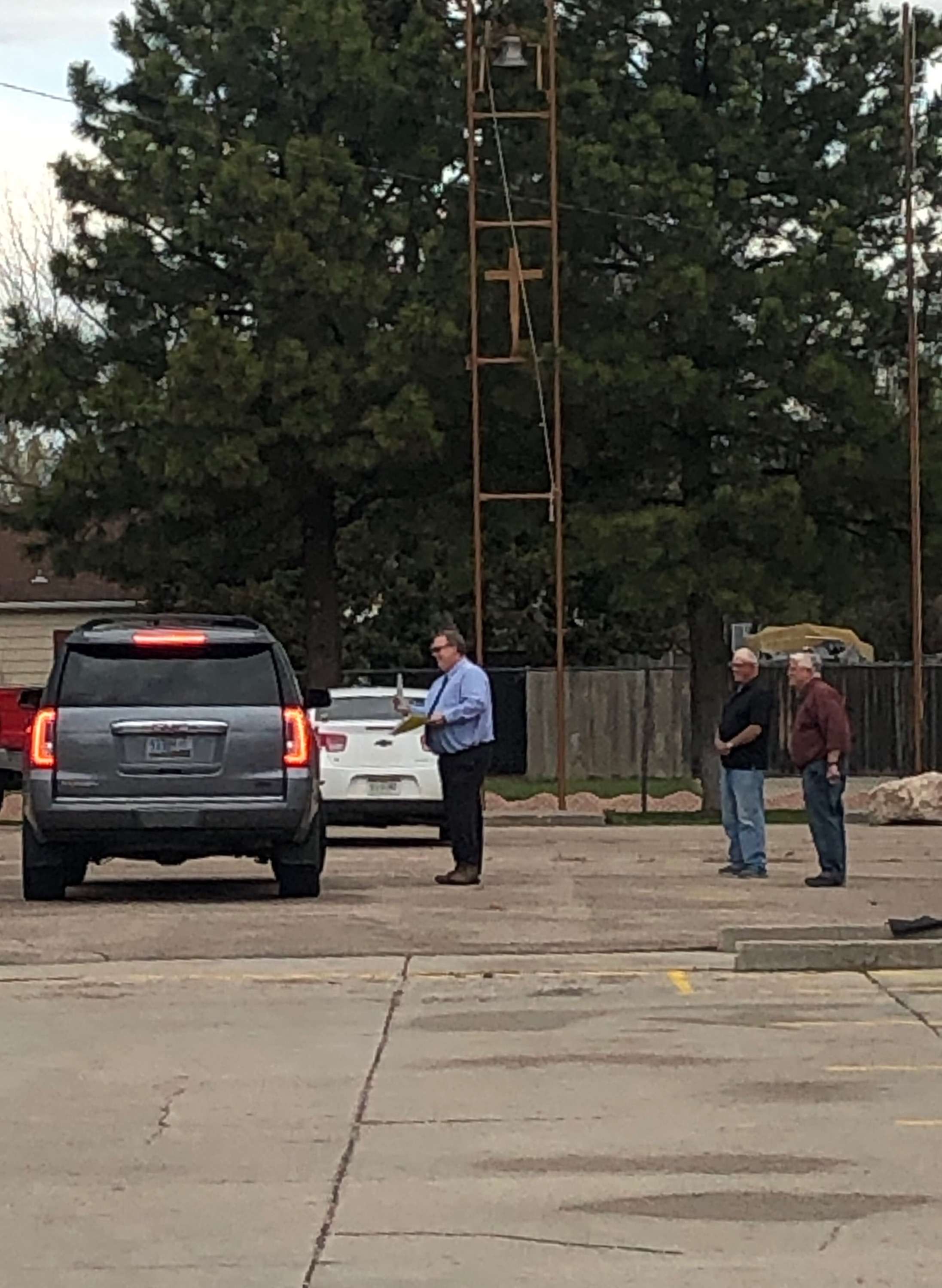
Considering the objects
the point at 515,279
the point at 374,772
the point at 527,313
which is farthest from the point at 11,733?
the point at 527,313

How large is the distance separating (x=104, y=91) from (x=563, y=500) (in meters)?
8.73

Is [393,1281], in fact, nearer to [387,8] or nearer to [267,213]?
[267,213]

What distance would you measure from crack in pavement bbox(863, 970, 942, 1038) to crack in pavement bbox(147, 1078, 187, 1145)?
3.34 metres

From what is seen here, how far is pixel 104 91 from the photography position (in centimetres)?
3597

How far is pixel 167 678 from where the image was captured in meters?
16.7

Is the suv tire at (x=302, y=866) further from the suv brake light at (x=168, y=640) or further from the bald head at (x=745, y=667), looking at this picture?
the bald head at (x=745, y=667)

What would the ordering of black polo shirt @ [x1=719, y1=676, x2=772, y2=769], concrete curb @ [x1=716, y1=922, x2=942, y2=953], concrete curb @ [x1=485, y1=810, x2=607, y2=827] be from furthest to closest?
concrete curb @ [x1=485, y1=810, x2=607, y2=827] → black polo shirt @ [x1=719, y1=676, x2=772, y2=769] → concrete curb @ [x1=716, y1=922, x2=942, y2=953]

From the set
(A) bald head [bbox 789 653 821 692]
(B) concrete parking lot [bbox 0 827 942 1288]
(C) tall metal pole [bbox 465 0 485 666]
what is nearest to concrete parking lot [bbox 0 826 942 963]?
(B) concrete parking lot [bbox 0 827 942 1288]

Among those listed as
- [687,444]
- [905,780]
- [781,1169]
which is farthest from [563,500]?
[781,1169]

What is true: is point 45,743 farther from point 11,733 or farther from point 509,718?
point 509,718

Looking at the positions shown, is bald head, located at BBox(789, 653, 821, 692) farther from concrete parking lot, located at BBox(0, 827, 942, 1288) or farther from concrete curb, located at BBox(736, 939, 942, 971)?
concrete curb, located at BBox(736, 939, 942, 971)

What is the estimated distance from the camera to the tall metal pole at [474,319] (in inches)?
1224

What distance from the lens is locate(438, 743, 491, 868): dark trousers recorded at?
18078mm

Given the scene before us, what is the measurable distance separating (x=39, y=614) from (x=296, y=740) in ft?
110
